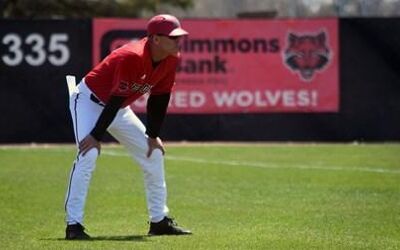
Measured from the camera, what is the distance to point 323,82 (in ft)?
70.8

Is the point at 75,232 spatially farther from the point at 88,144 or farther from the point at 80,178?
the point at 88,144

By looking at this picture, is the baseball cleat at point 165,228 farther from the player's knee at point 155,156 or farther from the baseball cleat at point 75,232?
the baseball cleat at point 75,232

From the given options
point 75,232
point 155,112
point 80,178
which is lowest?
point 75,232

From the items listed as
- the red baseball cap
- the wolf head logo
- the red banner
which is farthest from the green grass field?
the wolf head logo

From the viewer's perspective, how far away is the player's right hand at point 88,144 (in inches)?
326

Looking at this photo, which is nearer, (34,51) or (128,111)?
(128,111)

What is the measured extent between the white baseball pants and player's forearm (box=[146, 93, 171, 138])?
0.07m

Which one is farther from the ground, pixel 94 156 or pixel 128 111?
pixel 128 111

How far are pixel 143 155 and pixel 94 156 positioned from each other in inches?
24.3

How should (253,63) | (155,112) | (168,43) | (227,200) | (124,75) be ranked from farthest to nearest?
1. (253,63)
2. (227,200)
3. (155,112)
4. (168,43)
5. (124,75)

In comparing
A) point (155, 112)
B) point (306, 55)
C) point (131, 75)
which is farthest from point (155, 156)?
point (306, 55)

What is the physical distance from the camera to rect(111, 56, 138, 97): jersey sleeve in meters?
8.10

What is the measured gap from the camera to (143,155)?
884 centimetres

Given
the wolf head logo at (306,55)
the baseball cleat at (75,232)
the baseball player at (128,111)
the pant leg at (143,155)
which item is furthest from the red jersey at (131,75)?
the wolf head logo at (306,55)
